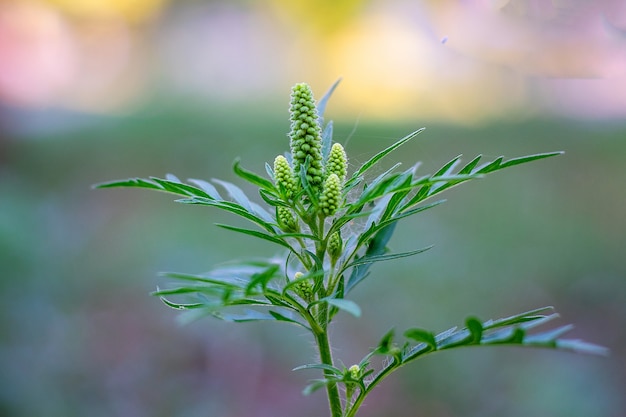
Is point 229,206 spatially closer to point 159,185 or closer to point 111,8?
point 159,185

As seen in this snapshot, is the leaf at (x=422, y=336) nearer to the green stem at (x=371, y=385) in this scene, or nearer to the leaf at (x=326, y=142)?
the green stem at (x=371, y=385)

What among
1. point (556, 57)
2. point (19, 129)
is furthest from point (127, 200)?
point (556, 57)

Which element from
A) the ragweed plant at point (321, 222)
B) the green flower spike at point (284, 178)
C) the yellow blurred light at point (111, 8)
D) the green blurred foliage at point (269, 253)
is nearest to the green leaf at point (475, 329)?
the ragweed plant at point (321, 222)

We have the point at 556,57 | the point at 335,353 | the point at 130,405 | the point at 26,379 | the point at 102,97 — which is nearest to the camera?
the point at 26,379

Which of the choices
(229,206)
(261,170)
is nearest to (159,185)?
(229,206)

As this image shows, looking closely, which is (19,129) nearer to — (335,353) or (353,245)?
(335,353)

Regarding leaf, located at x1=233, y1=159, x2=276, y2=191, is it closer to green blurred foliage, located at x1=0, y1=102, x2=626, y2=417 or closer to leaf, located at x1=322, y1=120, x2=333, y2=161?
leaf, located at x1=322, y1=120, x2=333, y2=161

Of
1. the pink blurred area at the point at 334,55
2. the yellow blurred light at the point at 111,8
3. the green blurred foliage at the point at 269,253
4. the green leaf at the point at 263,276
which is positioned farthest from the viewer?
the yellow blurred light at the point at 111,8
